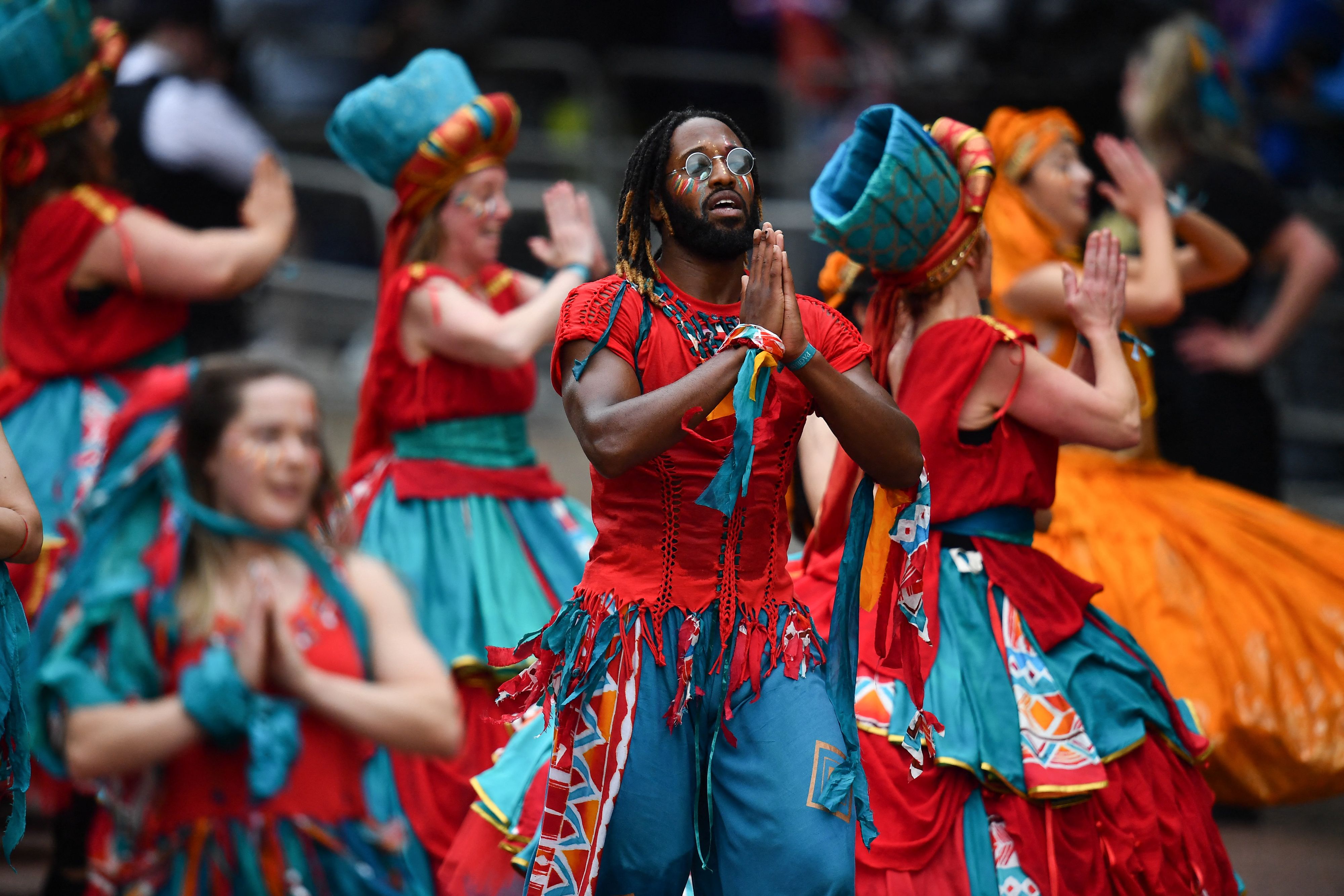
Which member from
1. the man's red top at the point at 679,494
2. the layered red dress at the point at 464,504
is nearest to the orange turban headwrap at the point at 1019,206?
the layered red dress at the point at 464,504

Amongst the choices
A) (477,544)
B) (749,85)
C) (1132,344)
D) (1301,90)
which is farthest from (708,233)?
(749,85)

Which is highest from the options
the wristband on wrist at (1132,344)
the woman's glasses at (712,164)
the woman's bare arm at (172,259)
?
the woman's glasses at (712,164)

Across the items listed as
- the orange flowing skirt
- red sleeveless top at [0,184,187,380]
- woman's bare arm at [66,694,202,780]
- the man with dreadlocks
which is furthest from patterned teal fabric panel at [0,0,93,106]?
the orange flowing skirt

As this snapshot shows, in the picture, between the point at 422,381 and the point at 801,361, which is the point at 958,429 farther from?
the point at 422,381

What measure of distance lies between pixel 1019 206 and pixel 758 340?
256 centimetres

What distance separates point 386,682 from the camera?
2990 mm

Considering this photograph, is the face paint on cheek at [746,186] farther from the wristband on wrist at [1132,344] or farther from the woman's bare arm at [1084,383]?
the wristband on wrist at [1132,344]

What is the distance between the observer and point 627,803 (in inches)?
131

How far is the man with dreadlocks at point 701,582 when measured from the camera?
321 centimetres

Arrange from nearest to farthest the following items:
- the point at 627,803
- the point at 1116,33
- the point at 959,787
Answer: the point at 627,803 → the point at 959,787 → the point at 1116,33

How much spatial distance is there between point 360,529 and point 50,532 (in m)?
1.01

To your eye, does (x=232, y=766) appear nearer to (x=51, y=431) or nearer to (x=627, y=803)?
(x=627, y=803)

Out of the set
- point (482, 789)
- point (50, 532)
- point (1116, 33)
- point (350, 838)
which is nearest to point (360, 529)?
point (50, 532)

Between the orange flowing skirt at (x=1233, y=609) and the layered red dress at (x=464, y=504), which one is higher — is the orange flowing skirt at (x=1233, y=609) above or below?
below
